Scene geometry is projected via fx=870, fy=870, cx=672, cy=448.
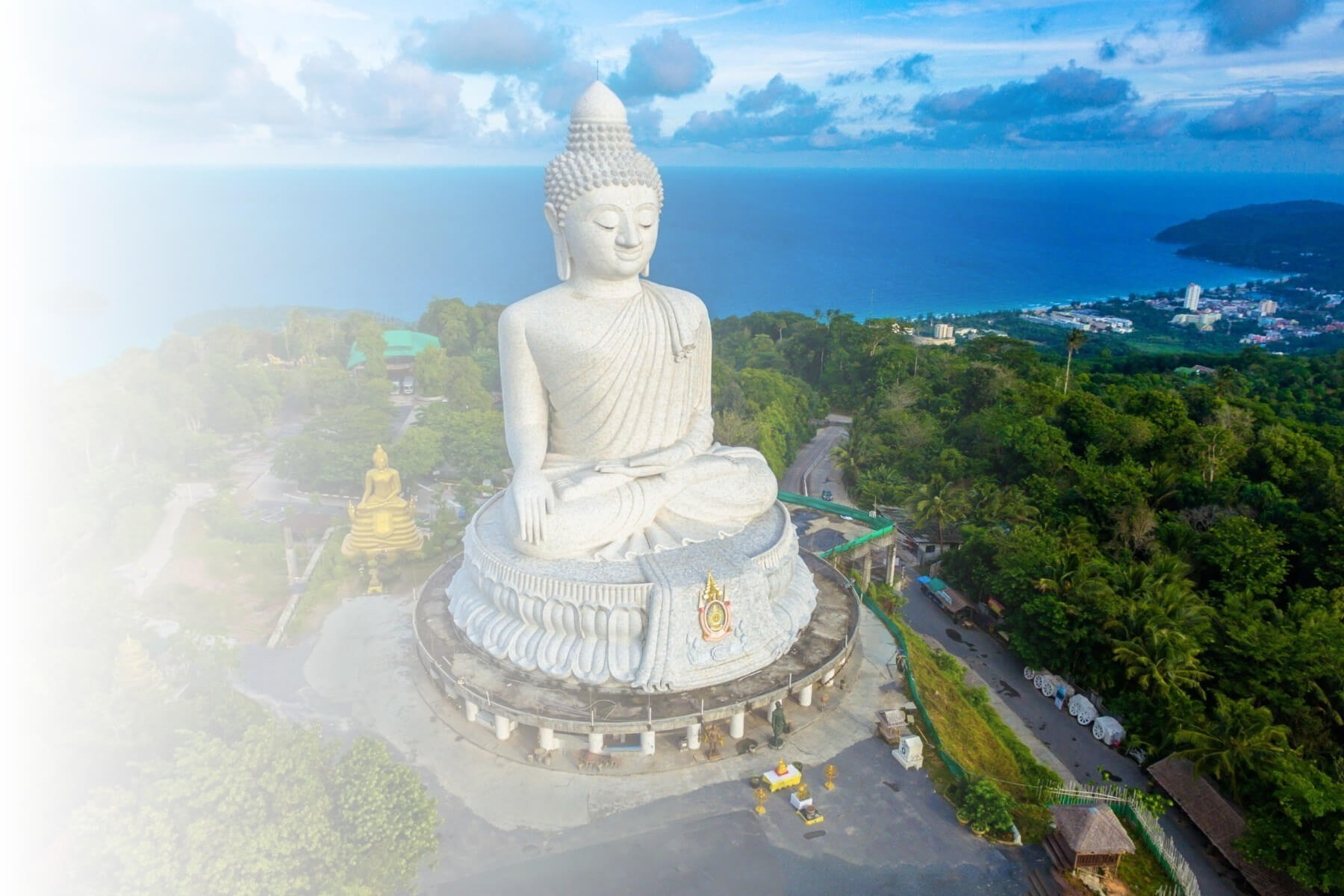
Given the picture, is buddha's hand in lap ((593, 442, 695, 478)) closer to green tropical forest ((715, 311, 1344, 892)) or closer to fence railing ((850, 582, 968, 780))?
fence railing ((850, 582, 968, 780))

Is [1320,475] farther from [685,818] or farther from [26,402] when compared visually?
[26,402]

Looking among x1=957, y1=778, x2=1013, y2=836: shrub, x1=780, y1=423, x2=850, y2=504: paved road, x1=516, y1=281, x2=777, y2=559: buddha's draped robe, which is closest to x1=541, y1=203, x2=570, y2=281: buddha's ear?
x1=516, y1=281, x2=777, y2=559: buddha's draped robe

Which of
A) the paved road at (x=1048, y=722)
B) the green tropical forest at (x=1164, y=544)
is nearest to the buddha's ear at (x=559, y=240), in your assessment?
the paved road at (x=1048, y=722)

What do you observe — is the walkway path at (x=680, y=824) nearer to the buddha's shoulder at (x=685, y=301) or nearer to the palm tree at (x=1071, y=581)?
the palm tree at (x=1071, y=581)

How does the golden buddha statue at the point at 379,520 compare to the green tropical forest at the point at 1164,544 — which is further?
the golden buddha statue at the point at 379,520

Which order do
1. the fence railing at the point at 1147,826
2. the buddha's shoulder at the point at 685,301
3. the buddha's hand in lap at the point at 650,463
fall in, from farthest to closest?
the buddha's shoulder at the point at 685,301 → the buddha's hand in lap at the point at 650,463 → the fence railing at the point at 1147,826

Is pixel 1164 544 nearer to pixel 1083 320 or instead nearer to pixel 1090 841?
pixel 1090 841

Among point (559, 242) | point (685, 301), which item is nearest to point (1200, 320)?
point (685, 301)
